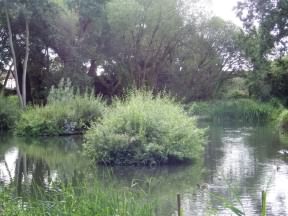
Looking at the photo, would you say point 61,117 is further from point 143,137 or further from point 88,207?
point 88,207

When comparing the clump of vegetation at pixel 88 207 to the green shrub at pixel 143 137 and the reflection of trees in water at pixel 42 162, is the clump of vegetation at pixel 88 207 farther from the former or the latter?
the green shrub at pixel 143 137

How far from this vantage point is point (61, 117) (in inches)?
829

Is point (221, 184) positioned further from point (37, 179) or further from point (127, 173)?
point (37, 179)

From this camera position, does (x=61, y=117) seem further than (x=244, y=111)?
No

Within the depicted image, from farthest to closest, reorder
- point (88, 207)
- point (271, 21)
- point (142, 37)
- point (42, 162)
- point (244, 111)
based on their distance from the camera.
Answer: point (142, 37) < point (244, 111) < point (271, 21) < point (42, 162) < point (88, 207)

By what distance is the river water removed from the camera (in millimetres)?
7965

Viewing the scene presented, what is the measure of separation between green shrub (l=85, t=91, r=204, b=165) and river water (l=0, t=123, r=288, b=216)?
424 mm

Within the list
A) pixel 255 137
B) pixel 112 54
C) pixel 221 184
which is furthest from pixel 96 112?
pixel 112 54

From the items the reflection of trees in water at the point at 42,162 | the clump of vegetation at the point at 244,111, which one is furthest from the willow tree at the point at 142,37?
the reflection of trees in water at the point at 42,162

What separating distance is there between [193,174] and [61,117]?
11007 mm

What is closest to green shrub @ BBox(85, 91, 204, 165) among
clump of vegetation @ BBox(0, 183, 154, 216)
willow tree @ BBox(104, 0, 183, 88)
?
clump of vegetation @ BBox(0, 183, 154, 216)

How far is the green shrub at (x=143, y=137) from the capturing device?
12266mm

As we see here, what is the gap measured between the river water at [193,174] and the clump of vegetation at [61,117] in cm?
277

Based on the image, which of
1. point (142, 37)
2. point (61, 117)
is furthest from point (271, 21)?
point (142, 37)
